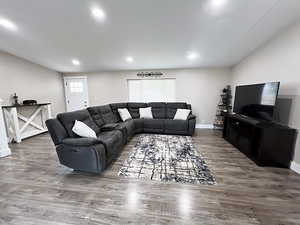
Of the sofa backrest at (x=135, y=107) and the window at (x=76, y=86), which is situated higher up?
the window at (x=76, y=86)

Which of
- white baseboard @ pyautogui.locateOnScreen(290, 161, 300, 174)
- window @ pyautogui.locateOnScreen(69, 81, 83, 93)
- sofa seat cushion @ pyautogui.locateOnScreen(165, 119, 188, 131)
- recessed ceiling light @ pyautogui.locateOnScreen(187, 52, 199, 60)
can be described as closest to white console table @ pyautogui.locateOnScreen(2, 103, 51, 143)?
window @ pyautogui.locateOnScreen(69, 81, 83, 93)

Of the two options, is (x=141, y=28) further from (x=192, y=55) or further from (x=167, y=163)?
(x=167, y=163)

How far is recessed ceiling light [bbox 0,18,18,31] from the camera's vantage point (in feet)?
8.64

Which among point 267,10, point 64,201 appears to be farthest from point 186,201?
→ point 267,10

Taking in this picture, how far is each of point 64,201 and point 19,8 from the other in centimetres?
313

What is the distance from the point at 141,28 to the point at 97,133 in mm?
2380

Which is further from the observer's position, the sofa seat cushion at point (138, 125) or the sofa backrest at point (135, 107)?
the sofa backrest at point (135, 107)

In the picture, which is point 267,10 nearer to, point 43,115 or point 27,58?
point 27,58

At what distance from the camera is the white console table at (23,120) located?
3.69 metres

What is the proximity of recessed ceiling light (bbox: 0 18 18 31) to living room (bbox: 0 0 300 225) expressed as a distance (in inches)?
1.9

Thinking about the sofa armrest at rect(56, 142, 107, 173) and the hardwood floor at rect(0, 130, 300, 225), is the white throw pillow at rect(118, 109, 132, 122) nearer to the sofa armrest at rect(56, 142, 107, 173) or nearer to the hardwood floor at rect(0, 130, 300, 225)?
the hardwood floor at rect(0, 130, 300, 225)

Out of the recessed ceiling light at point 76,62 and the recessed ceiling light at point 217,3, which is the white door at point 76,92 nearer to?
the recessed ceiling light at point 76,62

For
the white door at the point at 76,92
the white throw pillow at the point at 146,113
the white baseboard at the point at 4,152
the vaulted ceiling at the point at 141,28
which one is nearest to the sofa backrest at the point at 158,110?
the white throw pillow at the point at 146,113

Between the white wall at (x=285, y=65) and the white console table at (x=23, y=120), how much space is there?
20.3 feet
